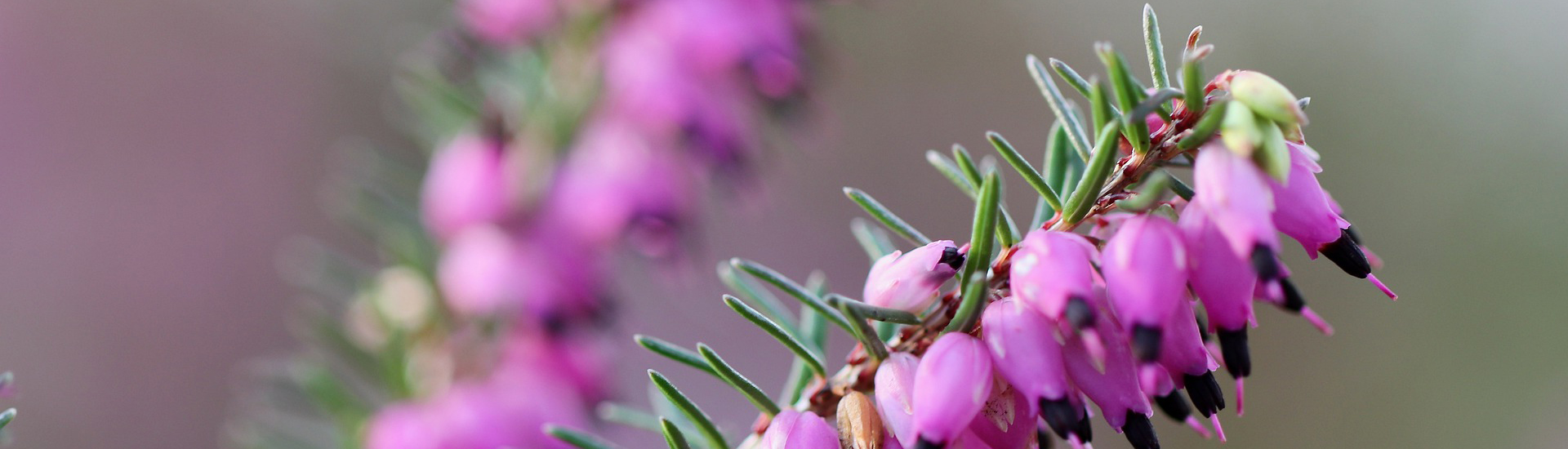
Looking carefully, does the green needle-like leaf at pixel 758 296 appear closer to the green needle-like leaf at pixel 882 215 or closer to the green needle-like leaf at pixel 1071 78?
the green needle-like leaf at pixel 882 215

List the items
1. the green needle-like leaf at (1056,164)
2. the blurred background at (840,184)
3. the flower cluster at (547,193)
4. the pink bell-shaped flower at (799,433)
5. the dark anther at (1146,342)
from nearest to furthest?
the dark anther at (1146,342) → the pink bell-shaped flower at (799,433) → the green needle-like leaf at (1056,164) → the flower cluster at (547,193) → the blurred background at (840,184)

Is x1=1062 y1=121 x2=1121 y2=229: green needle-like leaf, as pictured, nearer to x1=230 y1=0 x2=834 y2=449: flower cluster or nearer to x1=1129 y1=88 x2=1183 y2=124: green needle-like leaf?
x1=1129 y1=88 x2=1183 y2=124: green needle-like leaf

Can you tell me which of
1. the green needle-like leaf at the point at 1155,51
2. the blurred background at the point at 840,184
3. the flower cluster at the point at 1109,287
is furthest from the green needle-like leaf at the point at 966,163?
the blurred background at the point at 840,184

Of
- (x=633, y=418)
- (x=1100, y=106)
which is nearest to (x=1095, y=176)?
(x=1100, y=106)

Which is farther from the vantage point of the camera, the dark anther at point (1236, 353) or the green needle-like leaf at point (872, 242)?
the green needle-like leaf at point (872, 242)

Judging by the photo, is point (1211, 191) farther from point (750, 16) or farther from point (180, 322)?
point (180, 322)

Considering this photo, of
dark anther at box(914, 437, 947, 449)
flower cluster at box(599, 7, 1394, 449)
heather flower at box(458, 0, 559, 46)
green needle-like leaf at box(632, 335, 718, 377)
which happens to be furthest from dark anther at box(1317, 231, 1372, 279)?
heather flower at box(458, 0, 559, 46)

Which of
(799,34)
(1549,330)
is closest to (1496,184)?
(1549,330)

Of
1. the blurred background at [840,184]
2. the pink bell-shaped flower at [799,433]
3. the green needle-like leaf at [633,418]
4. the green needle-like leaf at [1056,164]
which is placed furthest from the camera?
the blurred background at [840,184]
